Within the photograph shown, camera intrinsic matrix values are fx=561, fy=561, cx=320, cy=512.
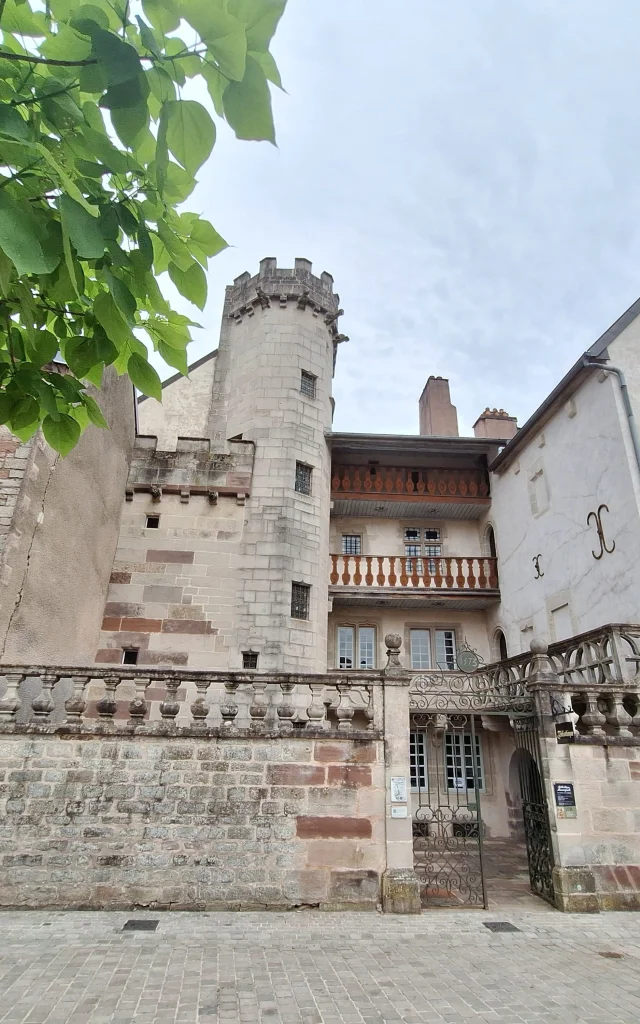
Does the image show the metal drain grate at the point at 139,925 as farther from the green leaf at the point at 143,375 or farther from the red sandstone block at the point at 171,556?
the red sandstone block at the point at 171,556

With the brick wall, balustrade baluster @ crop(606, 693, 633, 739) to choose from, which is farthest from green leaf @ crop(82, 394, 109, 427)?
balustrade baluster @ crop(606, 693, 633, 739)

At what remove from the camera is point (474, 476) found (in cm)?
1594

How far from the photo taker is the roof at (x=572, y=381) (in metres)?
10.7

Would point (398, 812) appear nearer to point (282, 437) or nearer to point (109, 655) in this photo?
point (109, 655)

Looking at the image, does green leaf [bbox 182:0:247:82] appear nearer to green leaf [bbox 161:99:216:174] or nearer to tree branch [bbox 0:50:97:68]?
green leaf [bbox 161:99:216:174]

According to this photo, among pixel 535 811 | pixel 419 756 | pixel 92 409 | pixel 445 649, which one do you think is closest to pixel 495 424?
pixel 445 649

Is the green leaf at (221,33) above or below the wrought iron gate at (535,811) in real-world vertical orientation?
above

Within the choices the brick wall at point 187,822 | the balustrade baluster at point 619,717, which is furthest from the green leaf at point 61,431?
the balustrade baluster at point 619,717

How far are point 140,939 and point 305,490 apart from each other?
375 inches

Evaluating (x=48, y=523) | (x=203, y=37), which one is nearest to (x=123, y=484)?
(x=48, y=523)

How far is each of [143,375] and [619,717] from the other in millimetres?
7559

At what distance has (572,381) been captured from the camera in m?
11.5

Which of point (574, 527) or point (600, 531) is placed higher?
point (574, 527)

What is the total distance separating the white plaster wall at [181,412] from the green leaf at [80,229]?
44.7 ft
